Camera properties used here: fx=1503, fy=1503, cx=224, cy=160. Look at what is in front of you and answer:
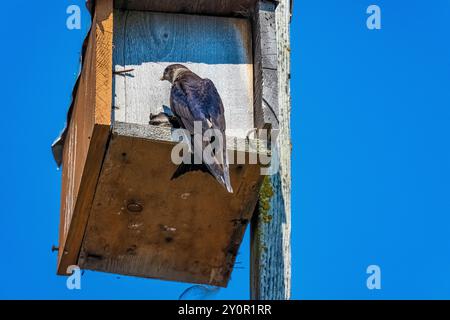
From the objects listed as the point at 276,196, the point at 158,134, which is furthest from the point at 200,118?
the point at 276,196

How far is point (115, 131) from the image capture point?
248 inches

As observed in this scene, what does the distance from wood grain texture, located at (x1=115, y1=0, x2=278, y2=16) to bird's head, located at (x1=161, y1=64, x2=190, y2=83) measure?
0.34 m

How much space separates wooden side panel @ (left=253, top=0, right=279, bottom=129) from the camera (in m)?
6.48

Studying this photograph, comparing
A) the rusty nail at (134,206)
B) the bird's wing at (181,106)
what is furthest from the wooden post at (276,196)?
the rusty nail at (134,206)

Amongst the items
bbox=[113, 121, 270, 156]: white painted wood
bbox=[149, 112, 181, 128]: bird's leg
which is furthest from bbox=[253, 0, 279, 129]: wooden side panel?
bbox=[149, 112, 181, 128]: bird's leg

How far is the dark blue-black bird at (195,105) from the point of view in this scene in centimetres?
635

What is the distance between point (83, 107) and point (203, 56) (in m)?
0.60

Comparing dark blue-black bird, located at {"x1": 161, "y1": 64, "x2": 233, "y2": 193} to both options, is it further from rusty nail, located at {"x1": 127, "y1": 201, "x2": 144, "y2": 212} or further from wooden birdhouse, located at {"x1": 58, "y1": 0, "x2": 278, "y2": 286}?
rusty nail, located at {"x1": 127, "y1": 201, "x2": 144, "y2": 212}

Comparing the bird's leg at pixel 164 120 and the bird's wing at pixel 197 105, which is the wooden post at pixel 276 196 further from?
the bird's leg at pixel 164 120

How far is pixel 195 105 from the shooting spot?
640 cm

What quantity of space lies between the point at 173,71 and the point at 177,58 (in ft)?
0.68
